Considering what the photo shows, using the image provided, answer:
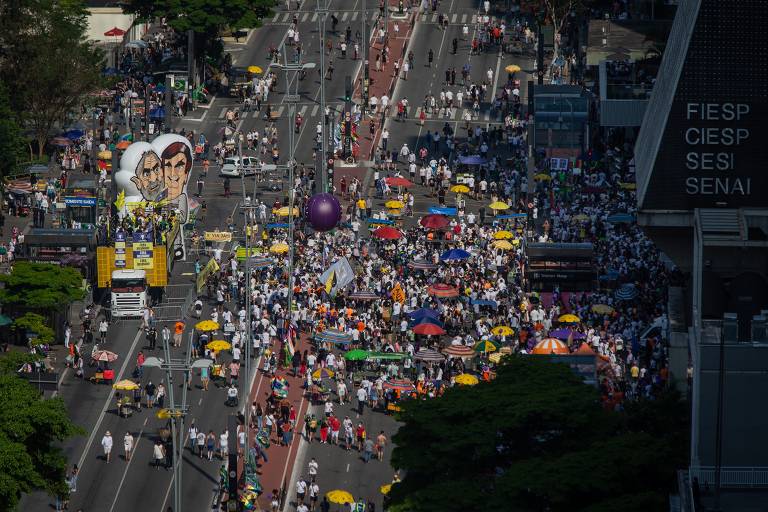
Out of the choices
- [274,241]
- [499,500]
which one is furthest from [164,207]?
[499,500]

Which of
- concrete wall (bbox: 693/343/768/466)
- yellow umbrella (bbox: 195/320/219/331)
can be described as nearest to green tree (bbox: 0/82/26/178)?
yellow umbrella (bbox: 195/320/219/331)

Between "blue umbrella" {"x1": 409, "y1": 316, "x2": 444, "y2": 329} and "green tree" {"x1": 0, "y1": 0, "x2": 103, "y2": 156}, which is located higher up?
"green tree" {"x1": 0, "y1": 0, "x2": 103, "y2": 156}

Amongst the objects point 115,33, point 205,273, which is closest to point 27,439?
point 205,273

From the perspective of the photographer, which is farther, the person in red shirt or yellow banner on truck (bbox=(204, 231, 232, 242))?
yellow banner on truck (bbox=(204, 231, 232, 242))

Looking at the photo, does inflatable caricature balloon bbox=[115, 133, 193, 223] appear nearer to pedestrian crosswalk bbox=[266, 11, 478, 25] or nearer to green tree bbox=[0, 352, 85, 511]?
green tree bbox=[0, 352, 85, 511]

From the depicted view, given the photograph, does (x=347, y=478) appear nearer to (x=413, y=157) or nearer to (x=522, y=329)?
(x=522, y=329)

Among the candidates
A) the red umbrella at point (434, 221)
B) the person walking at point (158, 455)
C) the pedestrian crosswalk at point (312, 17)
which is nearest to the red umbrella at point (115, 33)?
the pedestrian crosswalk at point (312, 17)
